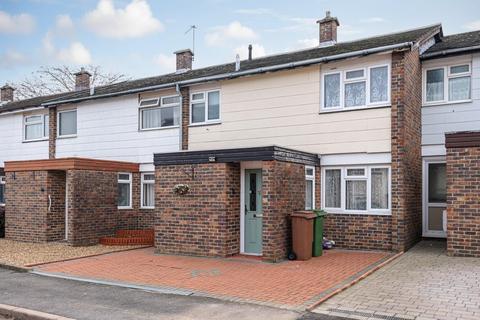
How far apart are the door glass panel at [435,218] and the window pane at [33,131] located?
558 inches

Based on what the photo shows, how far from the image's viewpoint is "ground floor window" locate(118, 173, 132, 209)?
15250 millimetres

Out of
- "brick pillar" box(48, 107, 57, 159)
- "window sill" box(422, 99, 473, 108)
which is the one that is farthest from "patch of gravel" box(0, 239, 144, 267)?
"window sill" box(422, 99, 473, 108)

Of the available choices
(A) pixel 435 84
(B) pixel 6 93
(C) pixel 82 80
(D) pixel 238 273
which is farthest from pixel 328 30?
(B) pixel 6 93

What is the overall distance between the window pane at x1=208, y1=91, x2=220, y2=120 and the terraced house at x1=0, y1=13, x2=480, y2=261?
4 cm

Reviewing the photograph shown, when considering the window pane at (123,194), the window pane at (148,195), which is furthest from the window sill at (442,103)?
the window pane at (123,194)

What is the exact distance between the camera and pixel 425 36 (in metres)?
12.4

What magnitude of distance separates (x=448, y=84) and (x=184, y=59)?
34.5 feet

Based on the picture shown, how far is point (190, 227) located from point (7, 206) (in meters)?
6.94

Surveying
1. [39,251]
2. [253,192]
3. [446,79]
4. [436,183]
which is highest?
[446,79]

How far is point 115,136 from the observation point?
652 inches

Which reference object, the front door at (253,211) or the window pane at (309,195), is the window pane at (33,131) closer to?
the front door at (253,211)

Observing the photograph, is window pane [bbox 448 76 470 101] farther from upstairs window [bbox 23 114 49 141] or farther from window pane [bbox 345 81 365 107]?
upstairs window [bbox 23 114 49 141]

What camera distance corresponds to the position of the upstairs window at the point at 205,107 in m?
14.4

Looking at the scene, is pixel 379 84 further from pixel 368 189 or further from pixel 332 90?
pixel 368 189
